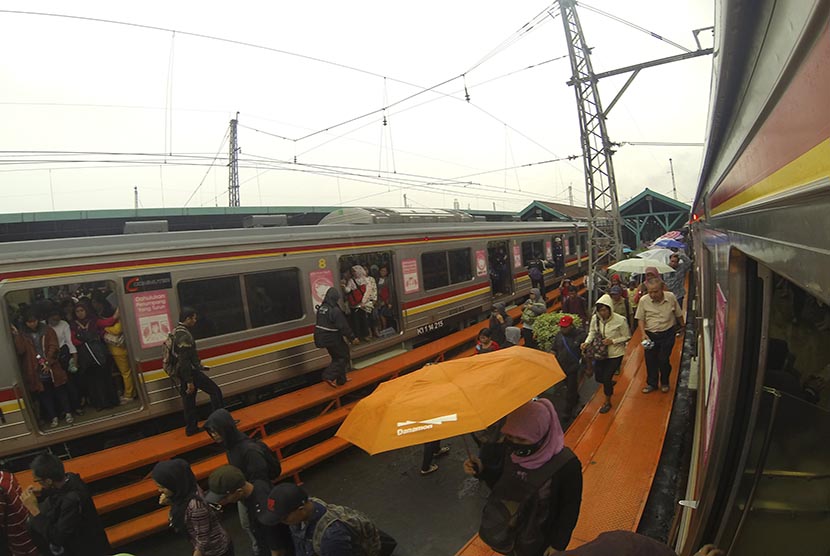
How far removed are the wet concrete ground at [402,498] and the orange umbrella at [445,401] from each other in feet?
6.47

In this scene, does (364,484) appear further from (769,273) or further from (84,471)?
(769,273)

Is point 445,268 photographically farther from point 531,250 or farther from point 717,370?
point 717,370

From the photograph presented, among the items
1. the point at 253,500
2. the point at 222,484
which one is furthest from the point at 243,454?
the point at 222,484

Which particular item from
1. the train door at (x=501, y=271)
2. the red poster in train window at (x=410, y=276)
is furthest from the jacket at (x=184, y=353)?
the train door at (x=501, y=271)

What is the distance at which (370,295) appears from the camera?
7.27 metres

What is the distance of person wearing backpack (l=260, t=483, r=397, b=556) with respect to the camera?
7.70ft

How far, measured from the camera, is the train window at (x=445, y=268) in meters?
8.50

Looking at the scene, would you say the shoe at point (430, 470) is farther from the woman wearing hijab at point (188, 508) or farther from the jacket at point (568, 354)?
the woman wearing hijab at point (188, 508)

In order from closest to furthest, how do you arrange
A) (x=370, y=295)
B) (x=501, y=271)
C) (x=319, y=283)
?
(x=319, y=283)
(x=370, y=295)
(x=501, y=271)

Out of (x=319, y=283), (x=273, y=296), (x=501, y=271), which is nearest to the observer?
(x=273, y=296)

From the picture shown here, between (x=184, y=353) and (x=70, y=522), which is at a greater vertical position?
(x=184, y=353)

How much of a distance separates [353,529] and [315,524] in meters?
0.24

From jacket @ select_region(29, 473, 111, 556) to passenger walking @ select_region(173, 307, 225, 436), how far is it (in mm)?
1678

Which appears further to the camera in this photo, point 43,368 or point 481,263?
point 481,263
